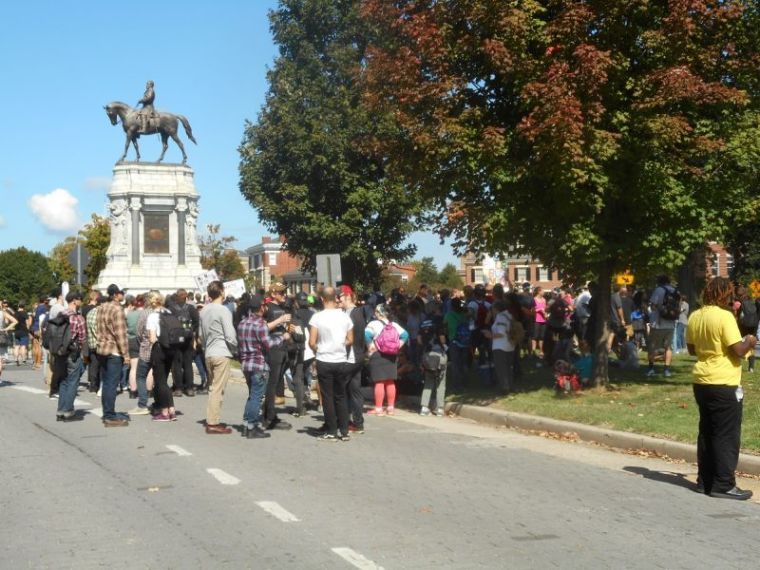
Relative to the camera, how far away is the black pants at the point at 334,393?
12.7m

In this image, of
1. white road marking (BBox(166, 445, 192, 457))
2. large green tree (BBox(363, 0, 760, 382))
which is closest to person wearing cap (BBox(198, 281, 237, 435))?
white road marking (BBox(166, 445, 192, 457))

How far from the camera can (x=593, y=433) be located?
1264 centimetres

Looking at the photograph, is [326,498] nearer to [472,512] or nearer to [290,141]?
[472,512]

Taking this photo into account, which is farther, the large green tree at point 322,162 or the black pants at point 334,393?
the large green tree at point 322,162

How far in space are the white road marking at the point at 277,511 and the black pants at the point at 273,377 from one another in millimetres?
5196

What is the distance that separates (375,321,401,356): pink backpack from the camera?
1569 centimetres

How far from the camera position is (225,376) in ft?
44.1

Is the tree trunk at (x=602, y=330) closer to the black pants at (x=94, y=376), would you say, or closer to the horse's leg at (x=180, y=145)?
the black pants at (x=94, y=376)

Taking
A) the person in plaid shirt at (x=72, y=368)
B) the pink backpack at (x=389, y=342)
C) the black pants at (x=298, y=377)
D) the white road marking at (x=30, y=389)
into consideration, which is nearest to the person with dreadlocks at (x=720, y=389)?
the pink backpack at (x=389, y=342)

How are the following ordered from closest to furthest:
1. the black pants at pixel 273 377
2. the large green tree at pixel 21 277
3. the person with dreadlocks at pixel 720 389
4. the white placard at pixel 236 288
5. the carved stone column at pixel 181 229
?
the person with dreadlocks at pixel 720 389 → the black pants at pixel 273 377 → the white placard at pixel 236 288 → the carved stone column at pixel 181 229 → the large green tree at pixel 21 277

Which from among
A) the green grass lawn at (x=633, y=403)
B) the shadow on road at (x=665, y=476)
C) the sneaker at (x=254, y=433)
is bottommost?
the shadow on road at (x=665, y=476)

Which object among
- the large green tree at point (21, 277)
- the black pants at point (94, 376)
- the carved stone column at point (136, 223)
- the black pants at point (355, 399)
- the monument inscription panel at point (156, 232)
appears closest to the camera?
the black pants at point (355, 399)

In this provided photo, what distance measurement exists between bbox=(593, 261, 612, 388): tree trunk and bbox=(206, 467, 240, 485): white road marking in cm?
729

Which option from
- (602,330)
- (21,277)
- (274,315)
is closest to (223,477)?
(274,315)
